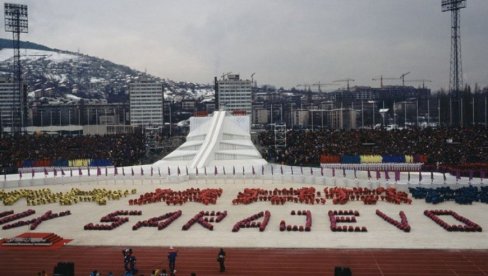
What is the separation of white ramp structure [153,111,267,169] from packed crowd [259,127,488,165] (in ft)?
20.9

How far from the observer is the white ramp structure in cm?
6324

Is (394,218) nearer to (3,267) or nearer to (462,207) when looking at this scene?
(462,207)

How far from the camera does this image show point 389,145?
3076 inches

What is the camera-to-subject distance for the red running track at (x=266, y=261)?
2306 centimetres

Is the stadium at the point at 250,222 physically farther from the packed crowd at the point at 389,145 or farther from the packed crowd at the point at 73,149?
the packed crowd at the point at 73,149

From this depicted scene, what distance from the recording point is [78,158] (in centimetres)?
7675

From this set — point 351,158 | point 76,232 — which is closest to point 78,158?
point 351,158

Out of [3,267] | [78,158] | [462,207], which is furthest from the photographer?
[78,158]

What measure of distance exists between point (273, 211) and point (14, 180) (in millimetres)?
33716

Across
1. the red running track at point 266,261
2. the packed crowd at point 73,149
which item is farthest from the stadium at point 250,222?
the packed crowd at point 73,149

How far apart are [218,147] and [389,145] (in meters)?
28.9

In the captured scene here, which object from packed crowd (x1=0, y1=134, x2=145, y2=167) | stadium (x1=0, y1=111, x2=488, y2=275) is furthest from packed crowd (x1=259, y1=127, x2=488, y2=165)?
packed crowd (x1=0, y1=134, x2=145, y2=167)

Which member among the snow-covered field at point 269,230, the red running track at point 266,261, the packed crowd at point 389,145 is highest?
the packed crowd at point 389,145

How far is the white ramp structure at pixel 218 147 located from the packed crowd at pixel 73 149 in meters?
10.9
